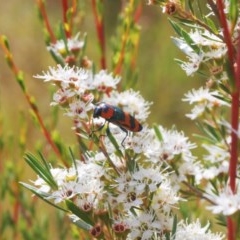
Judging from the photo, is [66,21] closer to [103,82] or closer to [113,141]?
[103,82]

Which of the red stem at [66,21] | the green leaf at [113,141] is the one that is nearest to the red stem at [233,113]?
the green leaf at [113,141]

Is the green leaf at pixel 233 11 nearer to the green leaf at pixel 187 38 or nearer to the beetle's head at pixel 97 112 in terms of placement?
the green leaf at pixel 187 38

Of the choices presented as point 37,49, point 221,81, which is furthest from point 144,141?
point 37,49

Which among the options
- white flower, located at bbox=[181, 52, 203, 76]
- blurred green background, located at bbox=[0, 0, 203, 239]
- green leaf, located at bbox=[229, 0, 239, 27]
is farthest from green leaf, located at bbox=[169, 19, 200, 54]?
blurred green background, located at bbox=[0, 0, 203, 239]

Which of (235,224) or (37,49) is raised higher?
(37,49)

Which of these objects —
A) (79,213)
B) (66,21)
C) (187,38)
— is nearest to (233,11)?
(187,38)

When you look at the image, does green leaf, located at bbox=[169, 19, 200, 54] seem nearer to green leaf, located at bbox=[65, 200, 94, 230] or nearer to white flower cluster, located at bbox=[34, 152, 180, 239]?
white flower cluster, located at bbox=[34, 152, 180, 239]

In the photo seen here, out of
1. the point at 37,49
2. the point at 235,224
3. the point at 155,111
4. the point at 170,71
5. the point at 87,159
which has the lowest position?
the point at 235,224

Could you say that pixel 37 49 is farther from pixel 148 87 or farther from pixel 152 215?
pixel 152 215
